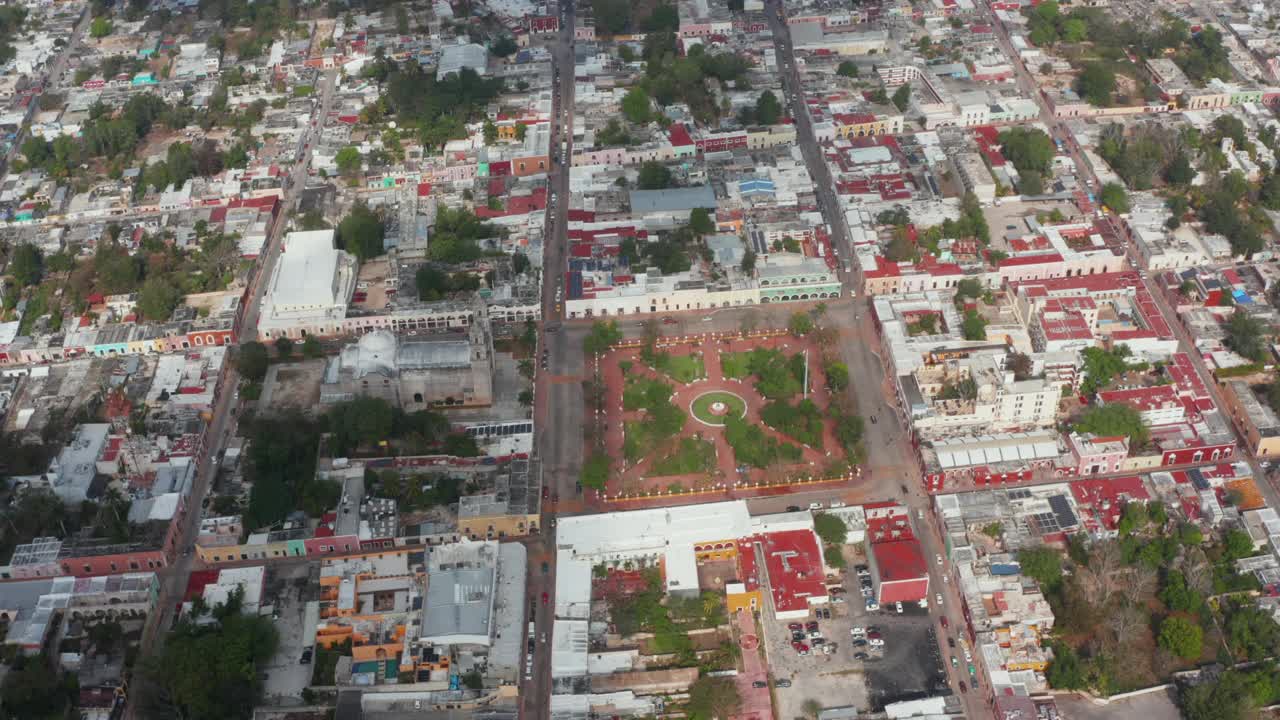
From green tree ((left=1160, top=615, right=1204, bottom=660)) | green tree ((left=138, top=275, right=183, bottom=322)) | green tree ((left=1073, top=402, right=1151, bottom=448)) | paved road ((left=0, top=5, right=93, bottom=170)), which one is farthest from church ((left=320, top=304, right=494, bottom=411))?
paved road ((left=0, top=5, right=93, bottom=170))

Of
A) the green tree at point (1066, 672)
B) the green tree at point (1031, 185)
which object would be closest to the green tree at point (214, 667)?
the green tree at point (1066, 672)

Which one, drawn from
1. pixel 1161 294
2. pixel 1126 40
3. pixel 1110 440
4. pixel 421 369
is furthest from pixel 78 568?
pixel 1126 40

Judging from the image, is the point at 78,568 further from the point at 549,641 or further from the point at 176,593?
the point at 549,641

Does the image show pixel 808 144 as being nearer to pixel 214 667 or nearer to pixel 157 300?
pixel 157 300

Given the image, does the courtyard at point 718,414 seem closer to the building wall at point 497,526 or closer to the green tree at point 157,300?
the building wall at point 497,526

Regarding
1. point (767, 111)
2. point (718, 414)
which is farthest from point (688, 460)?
point (767, 111)

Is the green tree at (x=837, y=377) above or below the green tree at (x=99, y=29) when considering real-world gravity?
below

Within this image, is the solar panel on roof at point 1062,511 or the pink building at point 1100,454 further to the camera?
the pink building at point 1100,454
